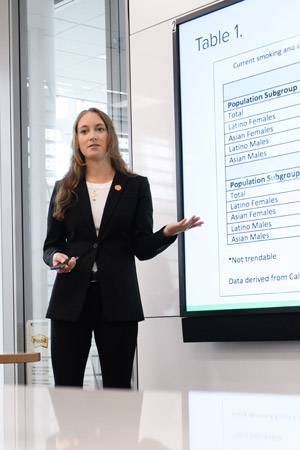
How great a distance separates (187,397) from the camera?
0.47 metres

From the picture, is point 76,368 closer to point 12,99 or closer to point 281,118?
point 281,118

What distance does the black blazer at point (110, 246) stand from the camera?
8.86 feet

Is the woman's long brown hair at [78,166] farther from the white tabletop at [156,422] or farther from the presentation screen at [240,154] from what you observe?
the white tabletop at [156,422]

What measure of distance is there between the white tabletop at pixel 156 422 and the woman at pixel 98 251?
6.97 feet

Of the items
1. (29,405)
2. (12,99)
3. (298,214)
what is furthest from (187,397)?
(12,99)

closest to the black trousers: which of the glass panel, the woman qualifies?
the woman

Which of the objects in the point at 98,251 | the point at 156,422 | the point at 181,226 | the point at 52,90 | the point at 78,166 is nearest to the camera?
the point at 156,422

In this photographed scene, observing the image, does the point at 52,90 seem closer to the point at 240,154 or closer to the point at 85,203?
the point at 85,203

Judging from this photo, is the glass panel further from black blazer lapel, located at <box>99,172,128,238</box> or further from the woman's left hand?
the woman's left hand

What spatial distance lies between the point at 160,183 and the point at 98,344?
810 mm

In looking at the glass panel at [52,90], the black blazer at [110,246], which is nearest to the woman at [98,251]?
the black blazer at [110,246]

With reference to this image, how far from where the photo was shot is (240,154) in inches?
110

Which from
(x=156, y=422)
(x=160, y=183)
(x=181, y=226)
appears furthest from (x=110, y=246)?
(x=156, y=422)

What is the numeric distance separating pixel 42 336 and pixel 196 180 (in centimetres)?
215
